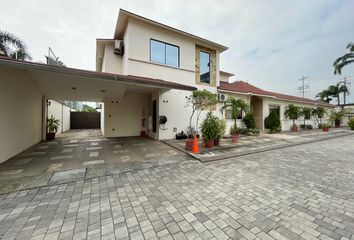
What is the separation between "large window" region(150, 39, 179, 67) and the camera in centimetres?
841

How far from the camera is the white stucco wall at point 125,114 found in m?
9.95

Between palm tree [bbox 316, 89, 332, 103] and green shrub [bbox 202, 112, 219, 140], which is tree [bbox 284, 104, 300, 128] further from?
palm tree [bbox 316, 89, 332, 103]

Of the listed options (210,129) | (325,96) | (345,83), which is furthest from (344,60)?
(210,129)

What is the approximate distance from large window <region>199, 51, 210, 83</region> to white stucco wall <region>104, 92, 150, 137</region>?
422cm

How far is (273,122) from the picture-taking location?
41.0 feet

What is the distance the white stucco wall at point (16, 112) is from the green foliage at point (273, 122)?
601 inches

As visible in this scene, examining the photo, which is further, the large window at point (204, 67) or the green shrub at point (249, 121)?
the green shrub at point (249, 121)

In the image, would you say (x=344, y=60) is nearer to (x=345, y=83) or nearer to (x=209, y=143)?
(x=345, y=83)

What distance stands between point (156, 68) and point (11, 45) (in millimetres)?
9646

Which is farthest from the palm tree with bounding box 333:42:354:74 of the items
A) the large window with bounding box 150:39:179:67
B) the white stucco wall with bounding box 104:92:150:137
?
the white stucco wall with bounding box 104:92:150:137

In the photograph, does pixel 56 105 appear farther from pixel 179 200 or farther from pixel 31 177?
pixel 179 200

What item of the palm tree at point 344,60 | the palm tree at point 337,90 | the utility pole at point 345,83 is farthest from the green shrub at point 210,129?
the utility pole at point 345,83

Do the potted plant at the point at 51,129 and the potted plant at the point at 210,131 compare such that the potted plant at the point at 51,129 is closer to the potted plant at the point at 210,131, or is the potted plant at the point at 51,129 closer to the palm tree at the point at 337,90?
the potted plant at the point at 210,131

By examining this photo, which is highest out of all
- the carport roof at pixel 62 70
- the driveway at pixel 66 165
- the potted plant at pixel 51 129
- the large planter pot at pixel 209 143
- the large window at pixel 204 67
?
the large window at pixel 204 67
